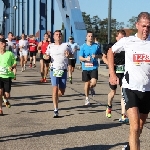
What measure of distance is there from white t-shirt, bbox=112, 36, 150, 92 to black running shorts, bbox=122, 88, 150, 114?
0.17ft

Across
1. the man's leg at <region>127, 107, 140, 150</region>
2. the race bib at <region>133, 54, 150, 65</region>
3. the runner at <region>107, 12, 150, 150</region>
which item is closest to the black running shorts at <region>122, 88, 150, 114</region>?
the runner at <region>107, 12, 150, 150</region>

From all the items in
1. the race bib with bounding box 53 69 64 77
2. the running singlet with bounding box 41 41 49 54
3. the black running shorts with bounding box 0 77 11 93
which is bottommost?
the black running shorts with bounding box 0 77 11 93

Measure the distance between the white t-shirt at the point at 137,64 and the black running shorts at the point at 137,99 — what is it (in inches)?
2.0

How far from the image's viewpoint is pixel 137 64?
247 inches

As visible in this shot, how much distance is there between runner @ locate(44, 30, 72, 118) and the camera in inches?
418

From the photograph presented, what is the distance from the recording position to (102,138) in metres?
8.16

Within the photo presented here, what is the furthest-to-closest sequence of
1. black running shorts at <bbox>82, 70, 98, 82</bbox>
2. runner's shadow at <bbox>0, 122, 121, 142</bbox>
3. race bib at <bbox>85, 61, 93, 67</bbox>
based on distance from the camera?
1. black running shorts at <bbox>82, 70, 98, 82</bbox>
2. race bib at <bbox>85, 61, 93, 67</bbox>
3. runner's shadow at <bbox>0, 122, 121, 142</bbox>

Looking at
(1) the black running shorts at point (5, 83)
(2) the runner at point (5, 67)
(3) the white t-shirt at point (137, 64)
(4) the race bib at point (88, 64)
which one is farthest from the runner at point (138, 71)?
(4) the race bib at point (88, 64)

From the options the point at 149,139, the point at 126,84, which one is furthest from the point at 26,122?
the point at 126,84

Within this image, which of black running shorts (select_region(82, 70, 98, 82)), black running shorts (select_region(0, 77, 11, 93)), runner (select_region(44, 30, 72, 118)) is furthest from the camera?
black running shorts (select_region(82, 70, 98, 82))

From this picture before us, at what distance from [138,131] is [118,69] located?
407 cm

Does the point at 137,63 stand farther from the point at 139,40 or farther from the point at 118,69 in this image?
the point at 118,69

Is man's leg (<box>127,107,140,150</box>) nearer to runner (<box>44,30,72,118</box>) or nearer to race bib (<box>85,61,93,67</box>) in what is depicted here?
runner (<box>44,30,72,118</box>)

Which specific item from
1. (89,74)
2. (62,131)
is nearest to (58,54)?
(89,74)
